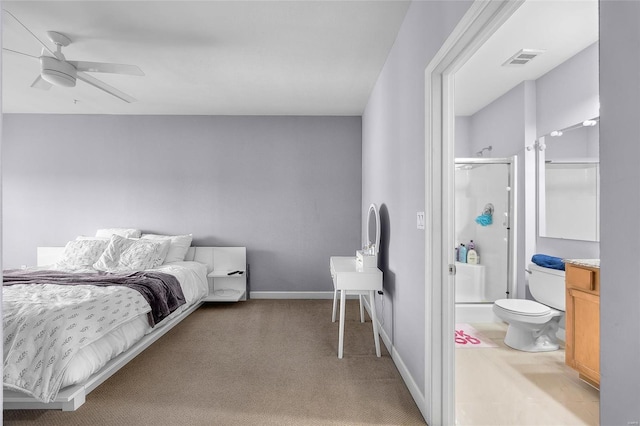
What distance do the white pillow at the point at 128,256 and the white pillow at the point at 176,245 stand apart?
242 mm

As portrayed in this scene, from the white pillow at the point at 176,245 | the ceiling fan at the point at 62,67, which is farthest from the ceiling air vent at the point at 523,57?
the white pillow at the point at 176,245

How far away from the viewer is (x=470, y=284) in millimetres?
4023

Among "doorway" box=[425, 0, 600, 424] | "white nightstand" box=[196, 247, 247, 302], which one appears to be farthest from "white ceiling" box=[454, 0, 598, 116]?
"white nightstand" box=[196, 247, 247, 302]

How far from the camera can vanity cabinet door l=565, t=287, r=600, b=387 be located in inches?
88.6

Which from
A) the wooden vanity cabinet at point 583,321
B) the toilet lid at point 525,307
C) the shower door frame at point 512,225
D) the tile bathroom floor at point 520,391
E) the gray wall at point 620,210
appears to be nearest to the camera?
the gray wall at point 620,210

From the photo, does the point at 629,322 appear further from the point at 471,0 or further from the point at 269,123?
the point at 269,123

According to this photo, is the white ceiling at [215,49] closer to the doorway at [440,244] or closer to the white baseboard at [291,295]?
the doorway at [440,244]

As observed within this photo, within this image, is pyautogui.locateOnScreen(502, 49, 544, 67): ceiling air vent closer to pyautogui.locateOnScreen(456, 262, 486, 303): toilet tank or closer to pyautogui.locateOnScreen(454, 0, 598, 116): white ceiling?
pyautogui.locateOnScreen(454, 0, 598, 116): white ceiling

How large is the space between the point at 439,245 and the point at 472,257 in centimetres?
239

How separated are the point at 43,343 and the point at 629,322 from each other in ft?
8.98

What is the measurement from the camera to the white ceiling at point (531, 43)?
2309 mm

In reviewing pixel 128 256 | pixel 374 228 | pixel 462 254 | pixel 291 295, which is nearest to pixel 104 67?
pixel 128 256

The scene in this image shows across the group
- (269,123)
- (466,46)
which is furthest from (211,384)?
(269,123)

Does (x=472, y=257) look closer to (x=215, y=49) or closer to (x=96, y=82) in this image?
(x=215, y=49)
